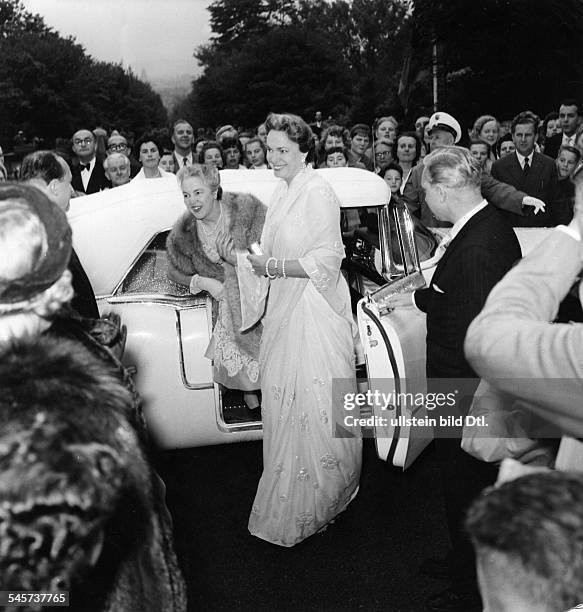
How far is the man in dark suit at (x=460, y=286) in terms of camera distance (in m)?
2.07

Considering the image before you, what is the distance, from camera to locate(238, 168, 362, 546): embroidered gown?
2.61 metres

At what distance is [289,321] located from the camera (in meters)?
2.68

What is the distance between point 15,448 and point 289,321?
1.76 m

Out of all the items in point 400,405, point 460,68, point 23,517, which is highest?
point 460,68

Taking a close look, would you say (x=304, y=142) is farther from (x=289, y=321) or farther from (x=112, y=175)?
(x=112, y=175)

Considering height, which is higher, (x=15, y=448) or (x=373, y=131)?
(x=373, y=131)

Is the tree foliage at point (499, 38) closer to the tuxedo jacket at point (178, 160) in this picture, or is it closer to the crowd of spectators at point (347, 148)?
the crowd of spectators at point (347, 148)

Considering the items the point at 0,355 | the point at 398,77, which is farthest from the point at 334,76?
the point at 0,355

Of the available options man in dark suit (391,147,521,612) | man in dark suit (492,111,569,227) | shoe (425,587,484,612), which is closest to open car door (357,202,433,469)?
man in dark suit (391,147,521,612)

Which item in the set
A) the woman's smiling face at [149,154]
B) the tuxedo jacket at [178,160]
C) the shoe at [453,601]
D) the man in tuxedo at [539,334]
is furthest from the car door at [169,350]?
the tuxedo jacket at [178,160]

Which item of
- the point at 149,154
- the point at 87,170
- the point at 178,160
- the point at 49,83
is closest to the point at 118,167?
the point at 149,154

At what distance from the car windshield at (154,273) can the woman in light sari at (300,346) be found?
21.4 inches

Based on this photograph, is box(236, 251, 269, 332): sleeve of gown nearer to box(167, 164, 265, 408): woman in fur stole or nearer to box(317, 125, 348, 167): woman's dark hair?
box(167, 164, 265, 408): woman in fur stole

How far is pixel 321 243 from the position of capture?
2584 millimetres
